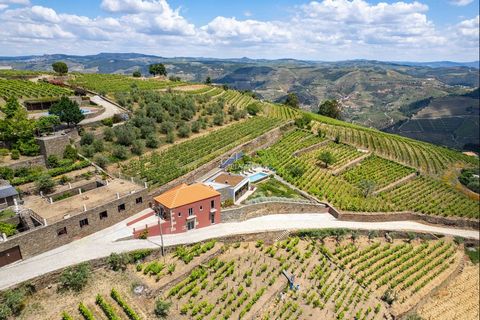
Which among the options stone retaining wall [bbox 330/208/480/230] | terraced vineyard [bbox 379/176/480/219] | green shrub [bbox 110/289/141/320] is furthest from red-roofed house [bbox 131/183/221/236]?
terraced vineyard [bbox 379/176/480/219]

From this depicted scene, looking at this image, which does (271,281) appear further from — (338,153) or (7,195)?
(338,153)

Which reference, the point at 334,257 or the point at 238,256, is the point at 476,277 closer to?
the point at 334,257

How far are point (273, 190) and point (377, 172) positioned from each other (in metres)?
21.5

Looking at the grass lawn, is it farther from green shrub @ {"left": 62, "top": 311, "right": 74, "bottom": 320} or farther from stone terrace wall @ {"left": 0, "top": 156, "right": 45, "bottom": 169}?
stone terrace wall @ {"left": 0, "top": 156, "right": 45, "bottom": 169}

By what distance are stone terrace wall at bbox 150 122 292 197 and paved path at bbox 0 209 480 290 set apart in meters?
4.90

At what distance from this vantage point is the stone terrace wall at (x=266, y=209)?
33.3m

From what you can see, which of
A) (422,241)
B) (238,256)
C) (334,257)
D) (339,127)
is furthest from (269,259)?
(339,127)

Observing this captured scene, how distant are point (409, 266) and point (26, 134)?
4473cm

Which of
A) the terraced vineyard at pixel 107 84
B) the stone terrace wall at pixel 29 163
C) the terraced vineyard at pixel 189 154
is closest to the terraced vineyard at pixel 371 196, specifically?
the terraced vineyard at pixel 189 154

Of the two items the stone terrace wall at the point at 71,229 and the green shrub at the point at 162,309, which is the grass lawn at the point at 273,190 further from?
the green shrub at the point at 162,309

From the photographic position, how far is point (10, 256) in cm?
2319

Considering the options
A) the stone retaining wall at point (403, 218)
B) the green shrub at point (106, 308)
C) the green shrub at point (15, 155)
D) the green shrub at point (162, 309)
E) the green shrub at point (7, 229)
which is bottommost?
the stone retaining wall at point (403, 218)

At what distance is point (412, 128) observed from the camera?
458ft

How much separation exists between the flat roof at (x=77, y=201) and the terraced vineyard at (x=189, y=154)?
3509mm
